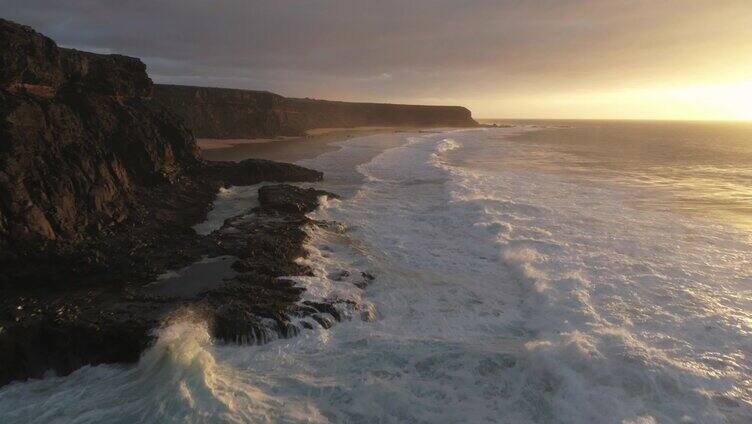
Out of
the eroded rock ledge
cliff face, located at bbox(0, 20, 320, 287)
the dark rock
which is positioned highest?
cliff face, located at bbox(0, 20, 320, 287)

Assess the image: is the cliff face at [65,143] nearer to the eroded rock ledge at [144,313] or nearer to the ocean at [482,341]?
the eroded rock ledge at [144,313]

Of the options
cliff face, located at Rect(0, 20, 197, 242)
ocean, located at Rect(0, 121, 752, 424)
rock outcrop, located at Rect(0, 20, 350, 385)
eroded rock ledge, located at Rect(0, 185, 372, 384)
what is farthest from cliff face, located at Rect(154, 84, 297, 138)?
eroded rock ledge, located at Rect(0, 185, 372, 384)

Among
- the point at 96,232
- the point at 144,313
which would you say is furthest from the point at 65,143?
the point at 144,313

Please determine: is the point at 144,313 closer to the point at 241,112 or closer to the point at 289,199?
the point at 289,199

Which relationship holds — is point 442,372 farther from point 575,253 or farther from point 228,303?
point 575,253

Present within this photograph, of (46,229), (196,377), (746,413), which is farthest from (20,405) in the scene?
(746,413)

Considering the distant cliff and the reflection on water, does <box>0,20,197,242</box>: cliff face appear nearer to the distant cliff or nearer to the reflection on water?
the distant cliff

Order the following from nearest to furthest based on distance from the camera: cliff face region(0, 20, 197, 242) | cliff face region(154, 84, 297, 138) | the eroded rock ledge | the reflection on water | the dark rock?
1. the eroded rock ledge
2. cliff face region(0, 20, 197, 242)
3. the dark rock
4. the reflection on water
5. cliff face region(154, 84, 297, 138)

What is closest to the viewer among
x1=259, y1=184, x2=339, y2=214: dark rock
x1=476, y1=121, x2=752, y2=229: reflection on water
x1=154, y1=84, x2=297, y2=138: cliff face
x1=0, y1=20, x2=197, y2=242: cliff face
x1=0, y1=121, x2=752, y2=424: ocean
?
x1=0, y1=121, x2=752, y2=424: ocean
